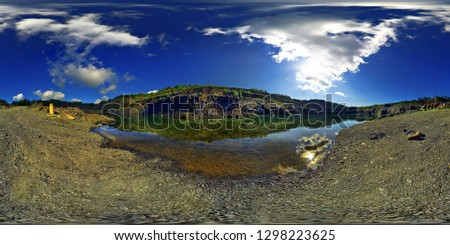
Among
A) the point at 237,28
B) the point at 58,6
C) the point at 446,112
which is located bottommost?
the point at 446,112

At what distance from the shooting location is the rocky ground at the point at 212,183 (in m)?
2.48

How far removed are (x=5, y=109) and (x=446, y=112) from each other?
3094mm

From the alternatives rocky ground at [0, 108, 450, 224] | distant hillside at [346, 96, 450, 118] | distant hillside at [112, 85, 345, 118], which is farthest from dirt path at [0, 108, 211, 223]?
→ distant hillside at [346, 96, 450, 118]

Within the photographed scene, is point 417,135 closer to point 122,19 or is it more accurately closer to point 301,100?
point 301,100

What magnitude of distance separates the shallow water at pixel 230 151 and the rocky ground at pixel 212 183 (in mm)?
65

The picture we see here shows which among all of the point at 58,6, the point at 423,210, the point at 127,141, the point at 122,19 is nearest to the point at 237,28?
the point at 122,19

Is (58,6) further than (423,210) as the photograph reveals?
Yes

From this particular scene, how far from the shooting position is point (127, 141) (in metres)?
2.75

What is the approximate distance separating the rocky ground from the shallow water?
7cm

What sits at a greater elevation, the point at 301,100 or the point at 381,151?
the point at 301,100

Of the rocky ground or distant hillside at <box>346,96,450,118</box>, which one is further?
distant hillside at <box>346,96,450,118</box>

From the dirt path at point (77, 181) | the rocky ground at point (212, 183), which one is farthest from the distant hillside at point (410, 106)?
the dirt path at point (77, 181)

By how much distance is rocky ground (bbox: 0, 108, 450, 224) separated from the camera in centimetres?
248

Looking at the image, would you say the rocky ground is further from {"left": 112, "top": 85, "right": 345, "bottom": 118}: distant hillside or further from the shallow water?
{"left": 112, "top": 85, "right": 345, "bottom": 118}: distant hillside
